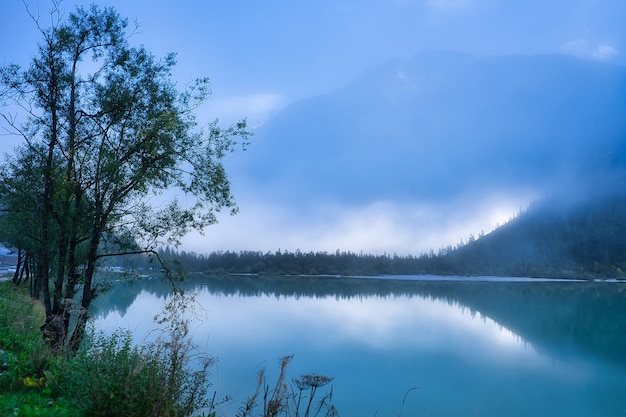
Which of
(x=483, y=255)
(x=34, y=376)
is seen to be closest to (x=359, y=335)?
(x=34, y=376)

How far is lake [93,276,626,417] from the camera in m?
15.0

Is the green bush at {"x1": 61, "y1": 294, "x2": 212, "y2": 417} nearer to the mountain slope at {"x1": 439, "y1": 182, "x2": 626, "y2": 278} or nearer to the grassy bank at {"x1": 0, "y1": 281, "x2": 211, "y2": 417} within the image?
the grassy bank at {"x1": 0, "y1": 281, "x2": 211, "y2": 417}

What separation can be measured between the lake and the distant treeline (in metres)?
98.3

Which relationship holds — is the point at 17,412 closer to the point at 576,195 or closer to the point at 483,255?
the point at 483,255

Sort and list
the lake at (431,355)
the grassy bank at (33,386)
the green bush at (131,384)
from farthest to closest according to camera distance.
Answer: the lake at (431,355) < the grassy bank at (33,386) < the green bush at (131,384)

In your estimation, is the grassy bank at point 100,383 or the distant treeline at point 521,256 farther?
the distant treeline at point 521,256

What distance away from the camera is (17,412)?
5.31 meters

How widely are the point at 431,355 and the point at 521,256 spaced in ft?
463

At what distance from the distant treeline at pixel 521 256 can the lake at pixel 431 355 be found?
323 feet

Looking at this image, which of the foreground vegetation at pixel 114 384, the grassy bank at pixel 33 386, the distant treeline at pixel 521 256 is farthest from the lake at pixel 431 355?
the distant treeline at pixel 521 256

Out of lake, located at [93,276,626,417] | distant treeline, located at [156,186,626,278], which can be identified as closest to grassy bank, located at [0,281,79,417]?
lake, located at [93,276,626,417]

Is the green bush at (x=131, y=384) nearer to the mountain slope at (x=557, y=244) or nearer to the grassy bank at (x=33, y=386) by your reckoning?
the grassy bank at (x=33, y=386)

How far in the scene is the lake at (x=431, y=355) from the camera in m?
15.0

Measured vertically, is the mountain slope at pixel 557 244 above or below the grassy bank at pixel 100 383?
above
